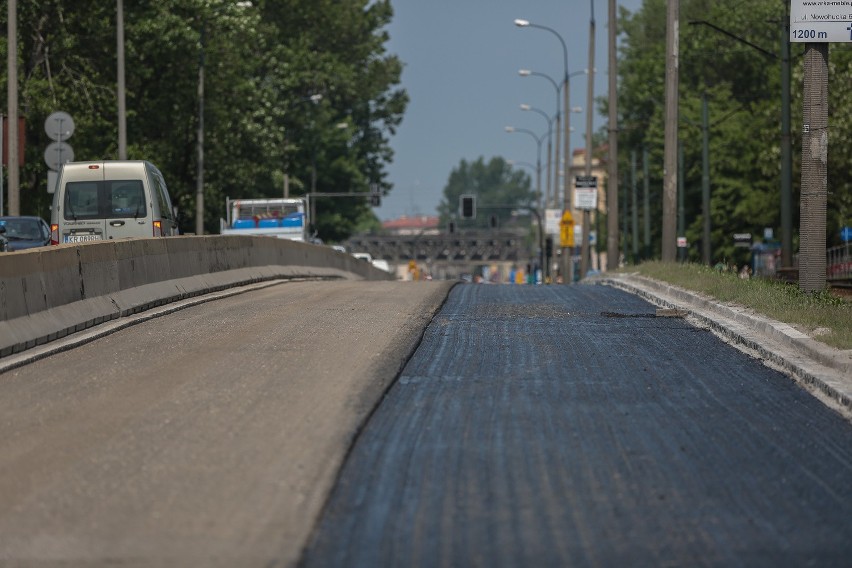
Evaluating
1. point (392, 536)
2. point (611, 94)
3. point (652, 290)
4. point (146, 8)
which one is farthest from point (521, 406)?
point (146, 8)

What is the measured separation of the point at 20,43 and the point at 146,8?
531cm

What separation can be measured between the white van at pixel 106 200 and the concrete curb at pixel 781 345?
1099 cm

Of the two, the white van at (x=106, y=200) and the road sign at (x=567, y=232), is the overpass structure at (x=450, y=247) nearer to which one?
the road sign at (x=567, y=232)

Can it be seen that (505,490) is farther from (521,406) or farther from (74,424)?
(74,424)

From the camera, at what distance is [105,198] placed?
2891cm

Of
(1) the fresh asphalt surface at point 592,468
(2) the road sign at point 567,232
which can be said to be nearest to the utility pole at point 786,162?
(2) the road sign at point 567,232

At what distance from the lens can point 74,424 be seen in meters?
10.2

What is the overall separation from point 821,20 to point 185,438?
448 inches

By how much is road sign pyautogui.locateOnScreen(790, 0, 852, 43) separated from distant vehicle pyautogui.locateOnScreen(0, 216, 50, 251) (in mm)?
18503

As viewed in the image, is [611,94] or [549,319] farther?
[611,94]

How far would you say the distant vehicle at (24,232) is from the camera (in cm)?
3225

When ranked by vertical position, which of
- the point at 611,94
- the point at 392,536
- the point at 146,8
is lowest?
Result: the point at 392,536

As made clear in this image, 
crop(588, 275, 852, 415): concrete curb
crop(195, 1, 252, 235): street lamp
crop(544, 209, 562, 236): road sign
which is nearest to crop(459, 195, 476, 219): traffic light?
crop(544, 209, 562, 236): road sign

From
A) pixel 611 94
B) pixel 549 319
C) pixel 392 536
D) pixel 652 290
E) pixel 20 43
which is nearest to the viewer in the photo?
pixel 392 536
